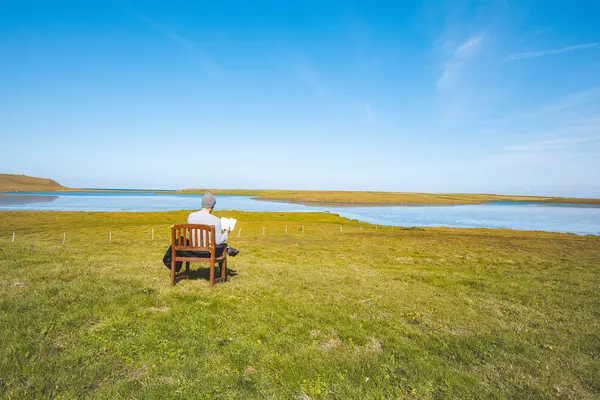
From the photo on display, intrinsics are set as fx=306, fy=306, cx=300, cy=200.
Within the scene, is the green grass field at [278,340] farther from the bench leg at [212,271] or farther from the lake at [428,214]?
the lake at [428,214]

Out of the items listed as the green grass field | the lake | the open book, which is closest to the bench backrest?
the open book

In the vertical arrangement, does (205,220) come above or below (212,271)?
above

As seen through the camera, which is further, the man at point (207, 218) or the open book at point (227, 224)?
the open book at point (227, 224)

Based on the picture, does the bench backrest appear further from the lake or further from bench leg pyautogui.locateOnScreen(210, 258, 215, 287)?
the lake

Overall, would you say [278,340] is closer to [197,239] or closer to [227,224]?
[197,239]

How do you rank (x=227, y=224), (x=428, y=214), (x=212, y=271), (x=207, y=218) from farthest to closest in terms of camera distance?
(x=428, y=214), (x=227, y=224), (x=207, y=218), (x=212, y=271)

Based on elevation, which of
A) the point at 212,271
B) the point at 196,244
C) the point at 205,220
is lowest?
the point at 212,271

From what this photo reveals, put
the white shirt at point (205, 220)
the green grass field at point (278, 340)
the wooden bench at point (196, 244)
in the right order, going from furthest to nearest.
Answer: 1. the white shirt at point (205, 220)
2. the wooden bench at point (196, 244)
3. the green grass field at point (278, 340)

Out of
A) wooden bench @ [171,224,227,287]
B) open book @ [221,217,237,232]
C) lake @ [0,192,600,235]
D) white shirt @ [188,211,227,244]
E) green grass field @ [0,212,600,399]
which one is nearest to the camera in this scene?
green grass field @ [0,212,600,399]

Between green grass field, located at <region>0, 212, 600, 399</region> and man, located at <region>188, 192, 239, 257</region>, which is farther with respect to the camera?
man, located at <region>188, 192, 239, 257</region>

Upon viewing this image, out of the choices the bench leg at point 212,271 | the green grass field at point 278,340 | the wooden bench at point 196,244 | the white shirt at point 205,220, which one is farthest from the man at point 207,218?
the green grass field at point 278,340

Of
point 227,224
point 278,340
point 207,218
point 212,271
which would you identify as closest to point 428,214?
point 227,224

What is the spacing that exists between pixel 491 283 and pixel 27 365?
1211 cm

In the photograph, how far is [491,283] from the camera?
34.6ft
